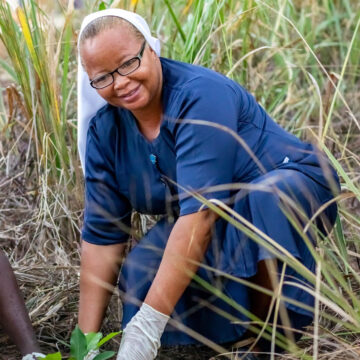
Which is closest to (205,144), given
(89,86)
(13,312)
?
(89,86)

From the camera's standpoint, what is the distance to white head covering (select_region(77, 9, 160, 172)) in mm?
2184

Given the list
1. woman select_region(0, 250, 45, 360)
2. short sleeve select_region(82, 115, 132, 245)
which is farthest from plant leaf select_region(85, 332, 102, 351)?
short sleeve select_region(82, 115, 132, 245)

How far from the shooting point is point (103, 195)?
8.05ft

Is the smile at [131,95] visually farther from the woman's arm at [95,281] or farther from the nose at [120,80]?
the woman's arm at [95,281]

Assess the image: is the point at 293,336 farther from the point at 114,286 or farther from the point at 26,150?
the point at 26,150

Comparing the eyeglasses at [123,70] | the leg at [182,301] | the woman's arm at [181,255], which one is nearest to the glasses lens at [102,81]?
the eyeglasses at [123,70]

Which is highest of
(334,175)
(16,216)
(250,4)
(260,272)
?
(250,4)

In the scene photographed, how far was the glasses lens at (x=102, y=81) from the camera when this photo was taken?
219 cm

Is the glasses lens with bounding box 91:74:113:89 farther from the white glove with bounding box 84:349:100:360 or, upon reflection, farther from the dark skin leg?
the white glove with bounding box 84:349:100:360

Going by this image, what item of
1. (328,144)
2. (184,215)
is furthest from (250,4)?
(184,215)

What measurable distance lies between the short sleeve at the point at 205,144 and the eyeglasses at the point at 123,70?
0.49 feet

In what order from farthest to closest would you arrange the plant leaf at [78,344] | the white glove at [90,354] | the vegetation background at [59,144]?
1. the vegetation background at [59,144]
2. the white glove at [90,354]
3. the plant leaf at [78,344]

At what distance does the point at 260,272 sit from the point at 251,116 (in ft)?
1.35

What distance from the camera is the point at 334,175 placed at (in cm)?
230
